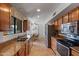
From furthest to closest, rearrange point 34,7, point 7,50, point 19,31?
point 19,31 → point 34,7 → point 7,50

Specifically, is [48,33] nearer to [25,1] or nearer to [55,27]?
[55,27]

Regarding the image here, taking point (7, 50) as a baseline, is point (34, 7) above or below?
above

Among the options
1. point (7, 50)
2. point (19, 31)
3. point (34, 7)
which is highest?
point (34, 7)

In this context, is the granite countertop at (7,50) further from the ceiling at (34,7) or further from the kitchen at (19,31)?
the ceiling at (34,7)

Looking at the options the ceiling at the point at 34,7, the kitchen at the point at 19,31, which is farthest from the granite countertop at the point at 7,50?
the ceiling at the point at 34,7

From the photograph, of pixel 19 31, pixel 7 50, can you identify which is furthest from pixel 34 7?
pixel 19 31

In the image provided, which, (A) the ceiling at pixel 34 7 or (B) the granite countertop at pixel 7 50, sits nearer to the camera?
(B) the granite countertop at pixel 7 50

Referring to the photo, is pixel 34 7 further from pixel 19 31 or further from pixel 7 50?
pixel 19 31

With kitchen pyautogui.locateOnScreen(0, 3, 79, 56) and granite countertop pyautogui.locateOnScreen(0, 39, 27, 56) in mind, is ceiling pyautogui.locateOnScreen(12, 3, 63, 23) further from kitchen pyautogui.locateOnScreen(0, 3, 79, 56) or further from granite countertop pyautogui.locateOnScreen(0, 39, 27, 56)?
granite countertop pyautogui.locateOnScreen(0, 39, 27, 56)

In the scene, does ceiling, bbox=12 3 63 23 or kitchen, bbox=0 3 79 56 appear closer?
kitchen, bbox=0 3 79 56

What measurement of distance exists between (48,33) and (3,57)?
158 inches

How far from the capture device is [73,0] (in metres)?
1.64

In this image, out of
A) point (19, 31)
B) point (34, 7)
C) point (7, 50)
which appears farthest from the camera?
point (19, 31)

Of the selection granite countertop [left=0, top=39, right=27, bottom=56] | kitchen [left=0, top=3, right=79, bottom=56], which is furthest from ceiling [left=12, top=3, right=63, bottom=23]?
granite countertop [left=0, top=39, right=27, bottom=56]
